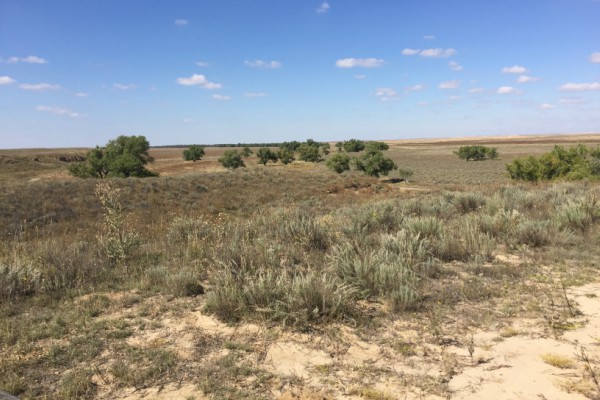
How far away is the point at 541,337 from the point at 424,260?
222 cm

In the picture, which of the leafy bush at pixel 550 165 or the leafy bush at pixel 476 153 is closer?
the leafy bush at pixel 550 165

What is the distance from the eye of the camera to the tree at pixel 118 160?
45469mm

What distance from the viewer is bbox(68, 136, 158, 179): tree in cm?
4547

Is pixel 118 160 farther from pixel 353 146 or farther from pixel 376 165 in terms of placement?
pixel 353 146

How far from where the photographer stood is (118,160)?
45.5 m

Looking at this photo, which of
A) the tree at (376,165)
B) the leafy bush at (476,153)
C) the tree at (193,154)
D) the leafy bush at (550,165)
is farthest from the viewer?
the tree at (193,154)

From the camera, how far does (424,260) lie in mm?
5648

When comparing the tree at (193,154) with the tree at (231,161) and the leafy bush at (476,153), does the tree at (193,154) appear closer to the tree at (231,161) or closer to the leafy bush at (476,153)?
the tree at (231,161)

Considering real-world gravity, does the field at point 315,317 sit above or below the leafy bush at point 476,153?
below

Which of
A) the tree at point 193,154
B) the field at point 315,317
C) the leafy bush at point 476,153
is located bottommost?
the field at point 315,317

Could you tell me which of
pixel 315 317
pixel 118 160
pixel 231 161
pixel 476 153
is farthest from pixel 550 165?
pixel 476 153

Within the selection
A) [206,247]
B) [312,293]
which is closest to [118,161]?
[206,247]

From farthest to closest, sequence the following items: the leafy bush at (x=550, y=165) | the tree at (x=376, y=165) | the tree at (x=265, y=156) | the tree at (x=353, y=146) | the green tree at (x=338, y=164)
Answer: the tree at (x=353, y=146) < the tree at (x=265, y=156) < the green tree at (x=338, y=164) < the tree at (x=376, y=165) < the leafy bush at (x=550, y=165)

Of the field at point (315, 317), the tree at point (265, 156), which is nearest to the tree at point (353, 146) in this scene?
the tree at point (265, 156)
